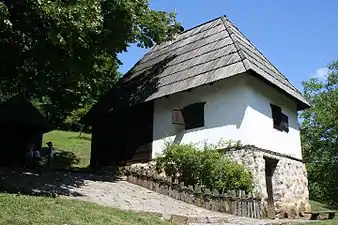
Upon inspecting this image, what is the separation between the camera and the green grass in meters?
8.78

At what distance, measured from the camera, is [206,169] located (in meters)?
16.1

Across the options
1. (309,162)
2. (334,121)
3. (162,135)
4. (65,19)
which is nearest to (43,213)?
(65,19)

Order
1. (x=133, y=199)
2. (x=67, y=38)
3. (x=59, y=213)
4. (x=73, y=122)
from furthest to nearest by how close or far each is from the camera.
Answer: (x=73, y=122) < (x=133, y=199) < (x=67, y=38) < (x=59, y=213)

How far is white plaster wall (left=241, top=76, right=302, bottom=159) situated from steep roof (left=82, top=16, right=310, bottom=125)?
542mm

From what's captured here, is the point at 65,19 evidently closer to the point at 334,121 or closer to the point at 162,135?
the point at 162,135

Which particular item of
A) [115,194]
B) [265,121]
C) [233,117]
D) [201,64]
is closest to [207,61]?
[201,64]

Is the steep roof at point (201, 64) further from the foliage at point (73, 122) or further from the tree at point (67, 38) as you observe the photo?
the foliage at point (73, 122)

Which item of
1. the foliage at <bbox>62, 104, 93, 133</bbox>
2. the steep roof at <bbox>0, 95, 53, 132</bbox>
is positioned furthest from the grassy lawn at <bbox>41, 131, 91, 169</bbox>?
the steep roof at <bbox>0, 95, 53, 132</bbox>

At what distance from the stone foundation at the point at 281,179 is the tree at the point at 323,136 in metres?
13.9

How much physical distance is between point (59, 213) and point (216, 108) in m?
10.2

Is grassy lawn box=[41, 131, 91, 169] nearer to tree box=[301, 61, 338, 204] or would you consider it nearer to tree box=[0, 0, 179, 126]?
tree box=[0, 0, 179, 126]

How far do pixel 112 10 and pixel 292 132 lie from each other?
10.2m

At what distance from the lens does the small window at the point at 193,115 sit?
18.8m

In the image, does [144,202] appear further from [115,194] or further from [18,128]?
[18,128]
